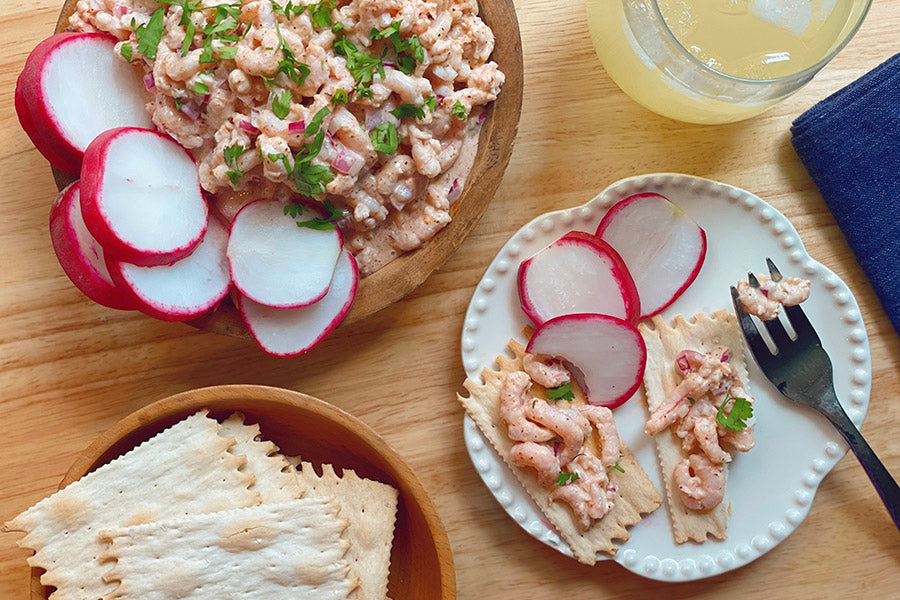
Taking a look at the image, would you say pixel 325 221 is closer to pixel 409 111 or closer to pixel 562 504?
pixel 409 111

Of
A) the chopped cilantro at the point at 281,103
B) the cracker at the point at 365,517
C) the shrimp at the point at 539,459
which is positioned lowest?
the cracker at the point at 365,517

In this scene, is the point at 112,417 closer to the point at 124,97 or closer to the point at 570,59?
the point at 124,97

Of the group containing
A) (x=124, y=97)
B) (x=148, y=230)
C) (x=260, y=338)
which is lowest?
(x=260, y=338)

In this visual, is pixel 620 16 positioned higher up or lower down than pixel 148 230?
higher up

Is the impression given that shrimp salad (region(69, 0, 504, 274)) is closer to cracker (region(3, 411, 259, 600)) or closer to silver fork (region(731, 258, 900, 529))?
cracker (region(3, 411, 259, 600))

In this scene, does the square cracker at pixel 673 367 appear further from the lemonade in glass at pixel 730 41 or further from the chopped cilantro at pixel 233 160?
the chopped cilantro at pixel 233 160

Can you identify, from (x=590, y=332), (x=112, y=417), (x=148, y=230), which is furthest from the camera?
(x=112, y=417)

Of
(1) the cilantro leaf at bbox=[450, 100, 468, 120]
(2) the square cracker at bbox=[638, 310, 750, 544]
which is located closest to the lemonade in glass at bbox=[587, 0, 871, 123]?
(1) the cilantro leaf at bbox=[450, 100, 468, 120]

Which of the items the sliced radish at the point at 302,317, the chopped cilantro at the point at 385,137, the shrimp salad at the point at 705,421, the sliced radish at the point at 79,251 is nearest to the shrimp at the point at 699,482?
the shrimp salad at the point at 705,421

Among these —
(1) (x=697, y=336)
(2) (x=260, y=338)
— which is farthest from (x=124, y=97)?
(1) (x=697, y=336)
